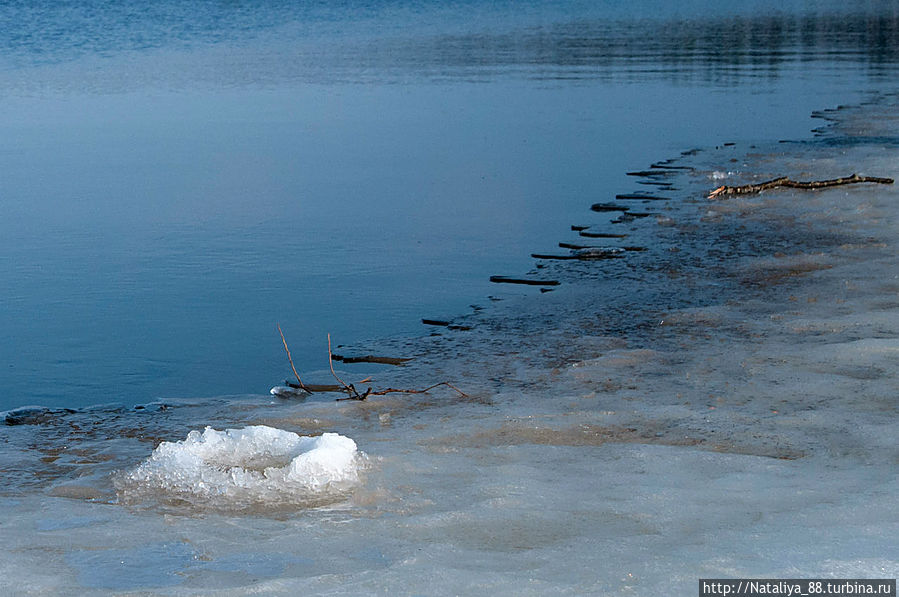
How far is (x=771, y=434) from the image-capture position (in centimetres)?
434

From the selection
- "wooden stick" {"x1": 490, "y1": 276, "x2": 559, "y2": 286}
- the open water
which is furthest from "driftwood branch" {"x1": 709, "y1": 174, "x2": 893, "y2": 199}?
"wooden stick" {"x1": 490, "y1": 276, "x2": 559, "y2": 286}

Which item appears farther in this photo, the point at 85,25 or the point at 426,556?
the point at 85,25

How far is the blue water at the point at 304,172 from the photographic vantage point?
6906 millimetres

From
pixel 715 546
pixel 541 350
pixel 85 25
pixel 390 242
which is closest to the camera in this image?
pixel 715 546

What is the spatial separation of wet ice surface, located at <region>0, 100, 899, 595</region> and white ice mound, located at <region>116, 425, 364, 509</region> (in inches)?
0.8

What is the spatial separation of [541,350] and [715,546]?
2.79m

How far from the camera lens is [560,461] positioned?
413cm

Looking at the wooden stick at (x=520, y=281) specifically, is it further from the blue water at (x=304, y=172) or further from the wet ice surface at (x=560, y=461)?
the wet ice surface at (x=560, y=461)

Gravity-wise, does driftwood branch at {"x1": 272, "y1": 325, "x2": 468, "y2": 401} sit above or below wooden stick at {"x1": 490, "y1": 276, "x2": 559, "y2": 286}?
below

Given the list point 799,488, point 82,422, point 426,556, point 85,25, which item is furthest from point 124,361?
point 85,25

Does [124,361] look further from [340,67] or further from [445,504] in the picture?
[340,67]

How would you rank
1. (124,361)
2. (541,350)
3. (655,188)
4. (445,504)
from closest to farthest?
(445,504)
(541,350)
(124,361)
(655,188)

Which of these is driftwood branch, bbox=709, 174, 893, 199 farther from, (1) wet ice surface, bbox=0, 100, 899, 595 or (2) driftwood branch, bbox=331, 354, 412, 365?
(2) driftwood branch, bbox=331, 354, 412, 365

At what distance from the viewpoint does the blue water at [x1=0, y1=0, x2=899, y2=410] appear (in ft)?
22.7
